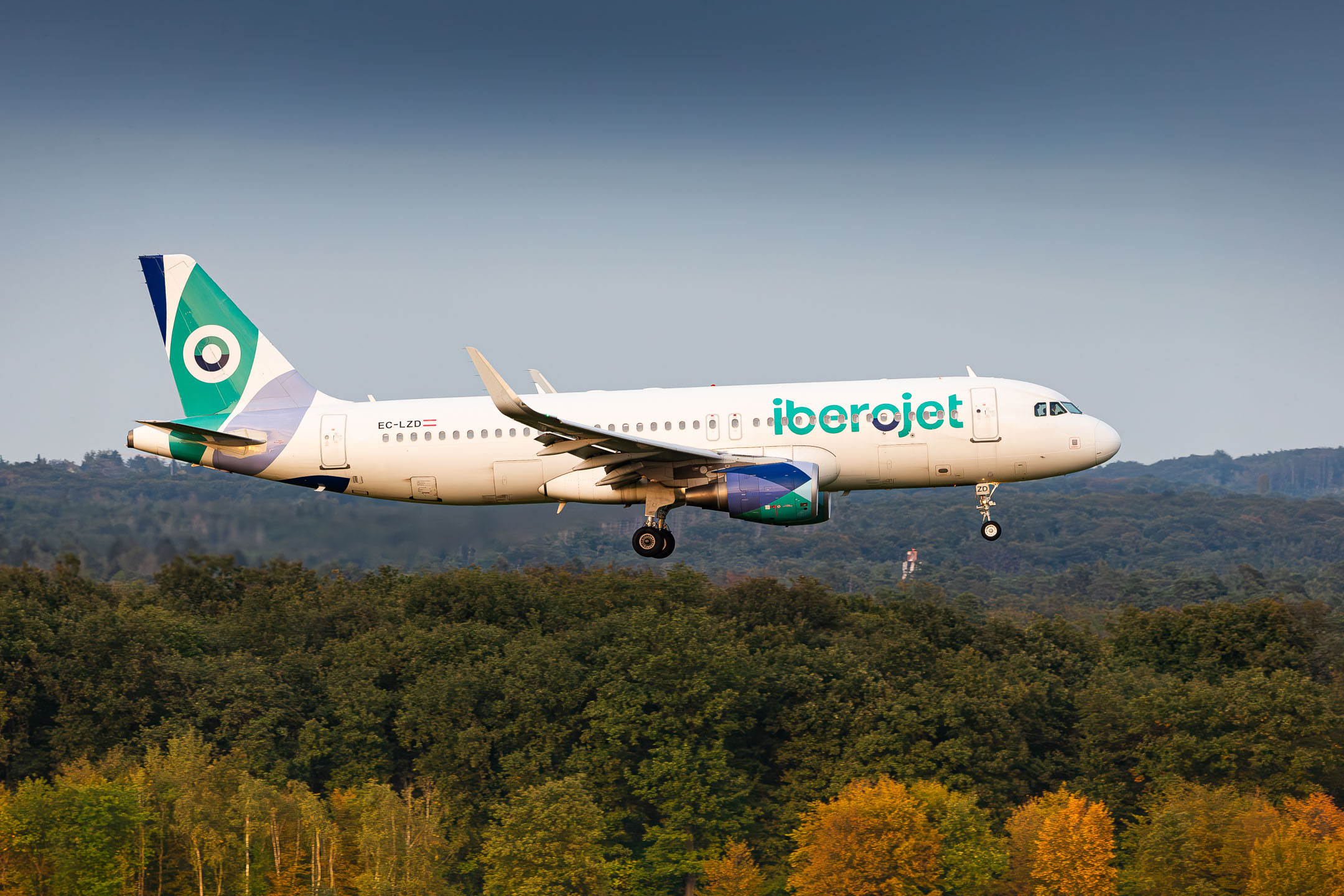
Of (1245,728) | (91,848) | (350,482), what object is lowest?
(91,848)

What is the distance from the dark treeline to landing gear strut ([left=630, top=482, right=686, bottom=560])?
4432 centimetres

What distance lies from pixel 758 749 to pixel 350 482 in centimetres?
5827

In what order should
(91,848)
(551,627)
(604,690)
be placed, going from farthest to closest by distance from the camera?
(551,627) < (604,690) < (91,848)

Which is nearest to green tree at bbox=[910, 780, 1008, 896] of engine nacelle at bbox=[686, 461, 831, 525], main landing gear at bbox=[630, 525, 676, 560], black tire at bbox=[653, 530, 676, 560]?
black tire at bbox=[653, 530, 676, 560]

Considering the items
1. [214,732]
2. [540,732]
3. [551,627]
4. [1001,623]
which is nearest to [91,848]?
[214,732]

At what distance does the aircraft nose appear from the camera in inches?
1622

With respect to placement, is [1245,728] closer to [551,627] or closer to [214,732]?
[551,627]

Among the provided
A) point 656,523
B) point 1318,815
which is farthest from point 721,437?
point 1318,815

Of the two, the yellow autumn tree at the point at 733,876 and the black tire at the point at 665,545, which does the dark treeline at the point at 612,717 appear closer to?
the yellow autumn tree at the point at 733,876

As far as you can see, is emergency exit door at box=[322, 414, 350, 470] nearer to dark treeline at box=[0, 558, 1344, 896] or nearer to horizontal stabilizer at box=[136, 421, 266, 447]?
horizontal stabilizer at box=[136, 421, 266, 447]

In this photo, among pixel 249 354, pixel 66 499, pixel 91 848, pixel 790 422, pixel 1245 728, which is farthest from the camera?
pixel 1245 728

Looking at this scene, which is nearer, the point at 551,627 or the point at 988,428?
the point at 988,428

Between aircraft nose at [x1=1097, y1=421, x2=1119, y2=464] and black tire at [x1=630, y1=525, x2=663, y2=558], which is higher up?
aircraft nose at [x1=1097, y1=421, x2=1119, y2=464]

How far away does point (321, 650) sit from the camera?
107625 millimetres
